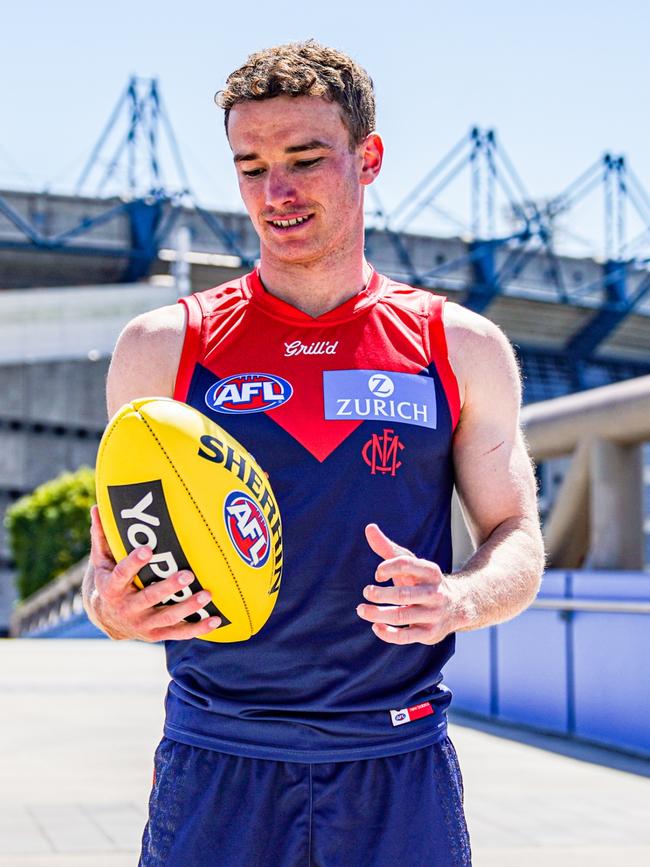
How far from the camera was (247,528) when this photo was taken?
252cm

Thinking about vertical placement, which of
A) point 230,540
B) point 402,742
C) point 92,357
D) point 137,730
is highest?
point 92,357

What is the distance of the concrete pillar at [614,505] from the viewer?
895cm

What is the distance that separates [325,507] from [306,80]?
2.81 ft

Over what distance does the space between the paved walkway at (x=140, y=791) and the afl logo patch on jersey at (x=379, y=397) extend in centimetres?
360

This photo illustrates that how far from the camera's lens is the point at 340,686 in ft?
8.54

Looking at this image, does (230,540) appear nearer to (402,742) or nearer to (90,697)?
(402,742)

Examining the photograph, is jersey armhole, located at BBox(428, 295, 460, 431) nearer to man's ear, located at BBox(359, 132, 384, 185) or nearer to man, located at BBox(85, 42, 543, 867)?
man, located at BBox(85, 42, 543, 867)

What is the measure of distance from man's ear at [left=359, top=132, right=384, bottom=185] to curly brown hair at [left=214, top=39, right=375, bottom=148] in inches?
1.1

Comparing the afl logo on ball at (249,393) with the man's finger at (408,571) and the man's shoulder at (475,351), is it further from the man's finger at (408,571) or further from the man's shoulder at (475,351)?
the man's finger at (408,571)

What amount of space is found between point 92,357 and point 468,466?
40.6m

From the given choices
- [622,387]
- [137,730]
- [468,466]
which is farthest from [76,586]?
[468,466]

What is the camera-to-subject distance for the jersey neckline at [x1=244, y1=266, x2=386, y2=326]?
2.82 meters

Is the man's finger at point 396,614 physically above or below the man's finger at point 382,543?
below

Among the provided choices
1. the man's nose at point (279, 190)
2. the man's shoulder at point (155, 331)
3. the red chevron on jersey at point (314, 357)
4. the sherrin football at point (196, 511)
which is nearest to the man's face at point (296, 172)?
the man's nose at point (279, 190)
